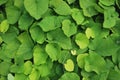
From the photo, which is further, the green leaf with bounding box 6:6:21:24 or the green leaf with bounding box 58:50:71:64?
the green leaf with bounding box 6:6:21:24

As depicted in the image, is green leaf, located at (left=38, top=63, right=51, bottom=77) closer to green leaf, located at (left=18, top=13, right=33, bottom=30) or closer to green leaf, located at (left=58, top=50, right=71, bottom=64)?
green leaf, located at (left=58, top=50, right=71, bottom=64)

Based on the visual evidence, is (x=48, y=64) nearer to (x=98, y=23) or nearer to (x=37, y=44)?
(x=37, y=44)

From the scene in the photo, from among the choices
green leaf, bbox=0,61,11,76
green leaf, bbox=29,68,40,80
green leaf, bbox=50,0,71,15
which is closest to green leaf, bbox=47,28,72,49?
green leaf, bbox=50,0,71,15

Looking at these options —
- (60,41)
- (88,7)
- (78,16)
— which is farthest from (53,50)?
(88,7)

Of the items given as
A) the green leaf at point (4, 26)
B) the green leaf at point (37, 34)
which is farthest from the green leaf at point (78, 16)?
the green leaf at point (4, 26)

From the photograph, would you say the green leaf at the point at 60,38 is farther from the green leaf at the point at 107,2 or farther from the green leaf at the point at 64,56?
the green leaf at the point at 107,2

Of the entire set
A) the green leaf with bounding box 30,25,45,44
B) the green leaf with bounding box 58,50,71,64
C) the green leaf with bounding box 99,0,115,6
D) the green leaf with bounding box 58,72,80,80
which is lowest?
the green leaf with bounding box 58,72,80,80

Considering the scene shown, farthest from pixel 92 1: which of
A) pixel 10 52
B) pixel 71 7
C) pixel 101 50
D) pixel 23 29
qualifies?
pixel 10 52
